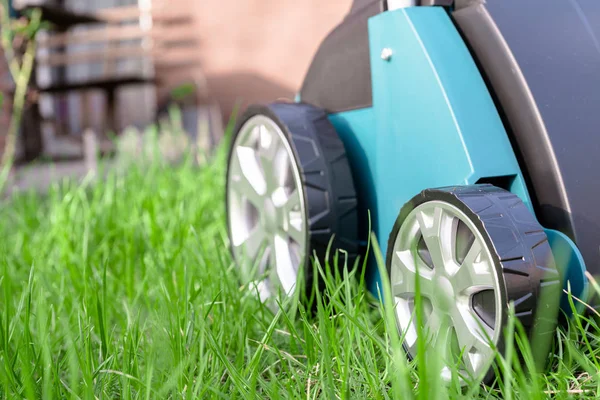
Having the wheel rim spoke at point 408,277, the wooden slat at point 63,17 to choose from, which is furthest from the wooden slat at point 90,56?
the wheel rim spoke at point 408,277

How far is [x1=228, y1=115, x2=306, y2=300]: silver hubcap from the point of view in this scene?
125 cm

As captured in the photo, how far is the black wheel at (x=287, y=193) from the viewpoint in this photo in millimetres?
1165

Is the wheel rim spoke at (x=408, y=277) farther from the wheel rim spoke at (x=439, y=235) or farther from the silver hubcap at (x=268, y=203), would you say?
the silver hubcap at (x=268, y=203)

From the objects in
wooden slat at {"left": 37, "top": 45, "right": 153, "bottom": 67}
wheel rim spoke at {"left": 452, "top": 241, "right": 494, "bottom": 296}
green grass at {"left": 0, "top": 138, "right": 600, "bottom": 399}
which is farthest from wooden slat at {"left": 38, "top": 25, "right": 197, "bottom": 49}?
wheel rim spoke at {"left": 452, "top": 241, "right": 494, "bottom": 296}

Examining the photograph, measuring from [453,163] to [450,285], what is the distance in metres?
0.23

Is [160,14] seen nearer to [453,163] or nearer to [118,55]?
[118,55]

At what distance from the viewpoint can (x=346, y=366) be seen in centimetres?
81

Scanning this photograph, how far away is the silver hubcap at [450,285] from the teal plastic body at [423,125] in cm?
11

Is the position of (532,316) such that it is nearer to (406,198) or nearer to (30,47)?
(406,198)

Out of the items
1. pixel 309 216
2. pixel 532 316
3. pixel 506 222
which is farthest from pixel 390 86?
pixel 532 316

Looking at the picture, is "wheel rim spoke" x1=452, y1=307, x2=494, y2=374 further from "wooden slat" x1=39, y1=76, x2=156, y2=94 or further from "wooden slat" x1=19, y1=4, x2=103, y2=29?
"wooden slat" x1=39, y1=76, x2=156, y2=94

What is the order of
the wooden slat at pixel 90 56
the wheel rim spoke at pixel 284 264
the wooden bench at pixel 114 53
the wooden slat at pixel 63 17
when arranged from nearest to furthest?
the wheel rim spoke at pixel 284 264, the wooden slat at pixel 63 17, the wooden bench at pixel 114 53, the wooden slat at pixel 90 56

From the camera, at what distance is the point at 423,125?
1052 millimetres

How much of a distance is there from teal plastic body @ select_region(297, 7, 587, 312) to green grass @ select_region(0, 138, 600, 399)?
0.16 meters
